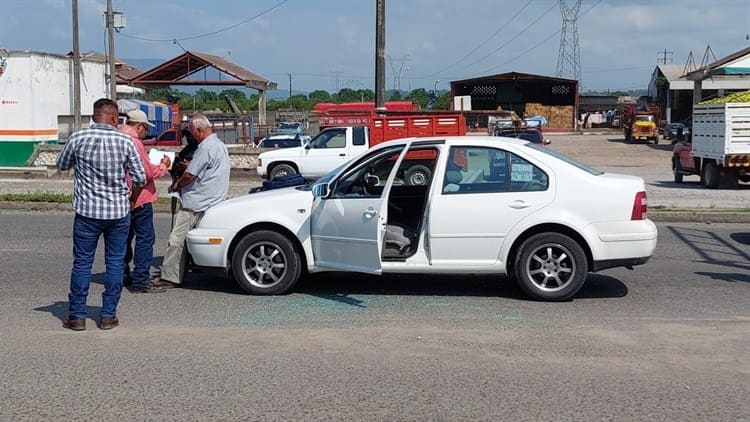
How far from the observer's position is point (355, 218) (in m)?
8.30

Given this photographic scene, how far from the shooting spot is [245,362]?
6379 mm

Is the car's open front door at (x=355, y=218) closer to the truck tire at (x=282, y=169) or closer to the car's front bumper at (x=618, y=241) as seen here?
the car's front bumper at (x=618, y=241)

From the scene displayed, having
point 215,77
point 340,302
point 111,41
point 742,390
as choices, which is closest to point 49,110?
point 111,41

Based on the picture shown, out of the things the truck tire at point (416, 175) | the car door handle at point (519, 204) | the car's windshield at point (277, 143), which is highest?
the car's windshield at point (277, 143)

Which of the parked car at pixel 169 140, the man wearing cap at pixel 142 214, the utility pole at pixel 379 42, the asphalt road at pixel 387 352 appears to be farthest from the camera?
the parked car at pixel 169 140

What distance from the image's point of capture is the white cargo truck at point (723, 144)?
2152cm

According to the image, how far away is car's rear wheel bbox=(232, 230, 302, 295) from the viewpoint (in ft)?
28.2

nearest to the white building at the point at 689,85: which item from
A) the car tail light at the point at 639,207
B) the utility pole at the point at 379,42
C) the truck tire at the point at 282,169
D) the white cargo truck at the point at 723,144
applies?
the white cargo truck at the point at 723,144

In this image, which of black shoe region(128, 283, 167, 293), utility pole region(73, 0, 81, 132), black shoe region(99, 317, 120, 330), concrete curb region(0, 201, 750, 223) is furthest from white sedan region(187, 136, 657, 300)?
utility pole region(73, 0, 81, 132)

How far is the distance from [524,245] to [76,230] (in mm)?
3975

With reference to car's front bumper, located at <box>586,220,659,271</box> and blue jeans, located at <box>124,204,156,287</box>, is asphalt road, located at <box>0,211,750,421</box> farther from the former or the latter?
car's front bumper, located at <box>586,220,659,271</box>

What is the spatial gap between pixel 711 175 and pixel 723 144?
1068 millimetres

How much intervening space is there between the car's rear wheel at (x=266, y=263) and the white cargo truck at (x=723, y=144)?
1610cm

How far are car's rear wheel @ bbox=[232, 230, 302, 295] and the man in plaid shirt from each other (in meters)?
1.59
